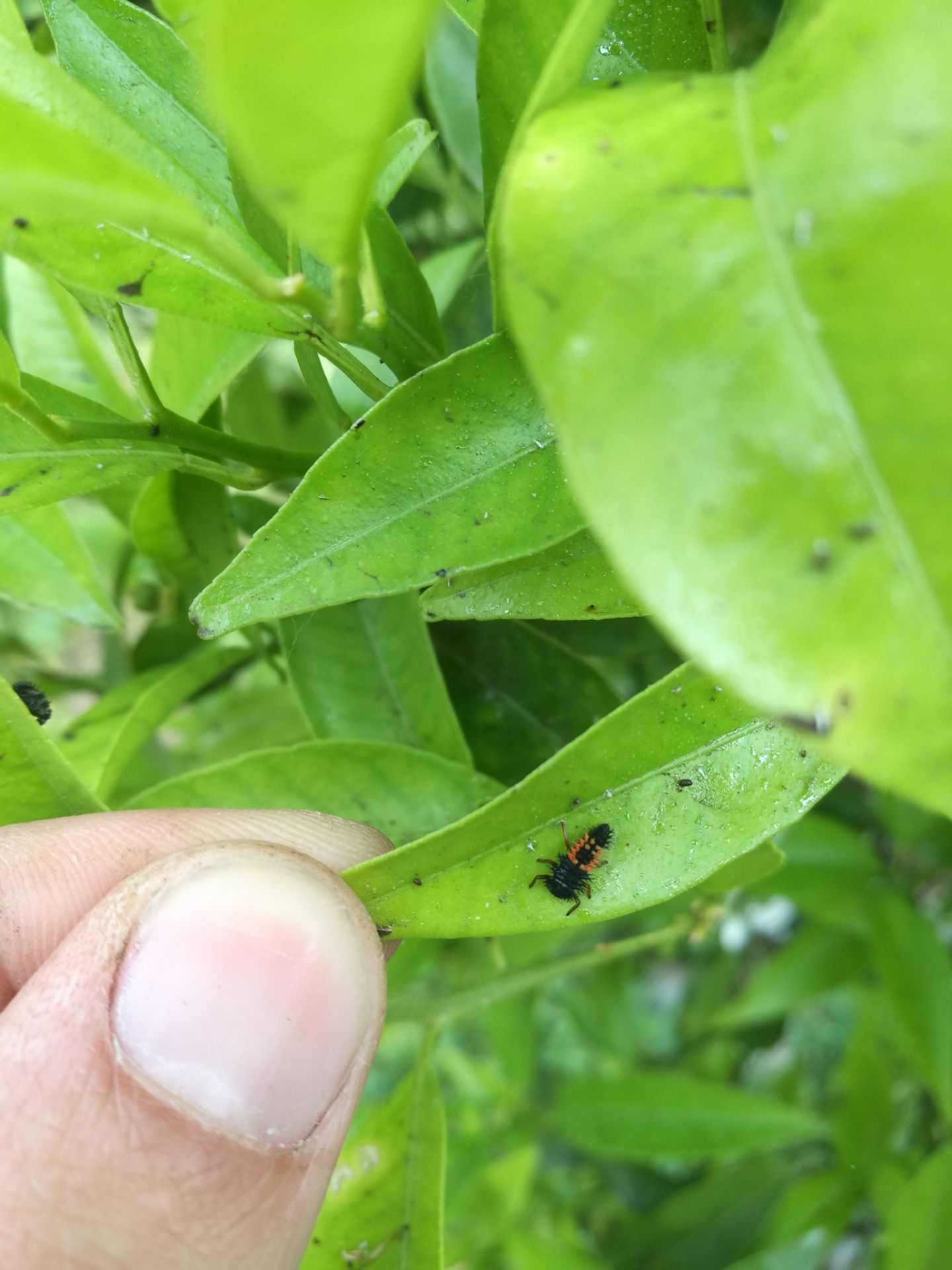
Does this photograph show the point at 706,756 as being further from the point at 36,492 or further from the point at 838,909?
the point at 838,909

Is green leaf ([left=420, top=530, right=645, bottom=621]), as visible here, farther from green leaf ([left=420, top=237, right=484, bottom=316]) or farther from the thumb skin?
green leaf ([left=420, top=237, right=484, bottom=316])

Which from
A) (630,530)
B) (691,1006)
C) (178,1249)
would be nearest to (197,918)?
(178,1249)

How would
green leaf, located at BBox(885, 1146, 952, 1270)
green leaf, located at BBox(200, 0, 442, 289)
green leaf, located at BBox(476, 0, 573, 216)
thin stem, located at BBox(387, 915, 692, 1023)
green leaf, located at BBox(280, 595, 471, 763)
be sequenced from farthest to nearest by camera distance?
green leaf, located at BBox(885, 1146, 952, 1270) → thin stem, located at BBox(387, 915, 692, 1023) → green leaf, located at BBox(280, 595, 471, 763) → green leaf, located at BBox(476, 0, 573, 216) → green leaf, located at BBox(200, 0, 442, 289)

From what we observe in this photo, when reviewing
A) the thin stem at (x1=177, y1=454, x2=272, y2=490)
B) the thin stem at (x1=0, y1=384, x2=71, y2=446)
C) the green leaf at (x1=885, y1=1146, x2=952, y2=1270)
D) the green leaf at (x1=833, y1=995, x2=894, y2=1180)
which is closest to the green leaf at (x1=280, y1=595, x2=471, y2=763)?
the thin stem at (x1=177, y1=454, x2=272, y2=490)

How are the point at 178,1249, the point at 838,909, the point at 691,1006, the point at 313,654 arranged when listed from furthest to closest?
the point at 691,1006 → the point at 838,909 → the point at 313,654 → the point at 178,1249

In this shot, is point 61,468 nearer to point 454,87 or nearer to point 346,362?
point 346,362

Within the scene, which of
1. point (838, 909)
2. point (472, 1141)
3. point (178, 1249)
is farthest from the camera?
point (472, 1141)

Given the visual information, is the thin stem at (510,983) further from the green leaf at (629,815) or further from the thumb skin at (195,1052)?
the green leaf at (629,815)
